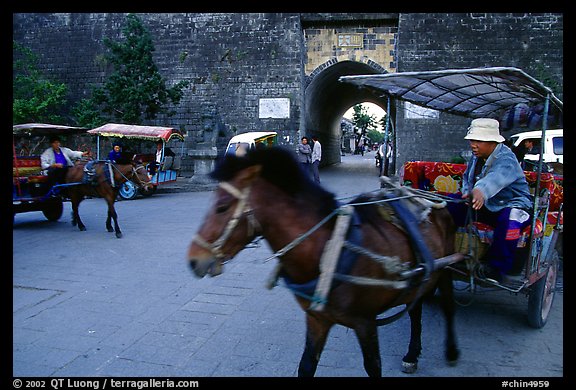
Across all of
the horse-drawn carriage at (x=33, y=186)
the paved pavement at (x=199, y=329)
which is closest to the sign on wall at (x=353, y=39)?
the horse-drawn carriage at (x=33, y=186)

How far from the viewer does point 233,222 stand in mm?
2057

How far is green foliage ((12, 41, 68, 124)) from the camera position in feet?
56.7

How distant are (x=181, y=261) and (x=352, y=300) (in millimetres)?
4089

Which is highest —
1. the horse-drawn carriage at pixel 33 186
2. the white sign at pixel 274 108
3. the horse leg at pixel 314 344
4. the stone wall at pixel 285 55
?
the stone wall at pixel 285 55

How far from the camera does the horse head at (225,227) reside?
2020mm

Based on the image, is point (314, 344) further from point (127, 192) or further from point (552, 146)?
point (127, 192)

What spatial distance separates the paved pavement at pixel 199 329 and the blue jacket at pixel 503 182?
1085 mm

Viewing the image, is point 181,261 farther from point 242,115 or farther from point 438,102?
point 242,115

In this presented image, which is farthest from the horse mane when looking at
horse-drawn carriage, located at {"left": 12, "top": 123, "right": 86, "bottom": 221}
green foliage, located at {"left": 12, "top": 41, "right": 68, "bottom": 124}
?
green foliage, located at {"left": 12, "top": 41, "right": 68, "bottom": 124}

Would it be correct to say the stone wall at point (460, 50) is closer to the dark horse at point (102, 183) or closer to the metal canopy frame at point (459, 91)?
the metal canopy frame at point (459, 91)

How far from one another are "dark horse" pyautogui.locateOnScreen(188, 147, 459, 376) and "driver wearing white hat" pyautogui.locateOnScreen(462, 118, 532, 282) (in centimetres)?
115

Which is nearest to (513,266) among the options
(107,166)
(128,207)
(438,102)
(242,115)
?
(438,102)

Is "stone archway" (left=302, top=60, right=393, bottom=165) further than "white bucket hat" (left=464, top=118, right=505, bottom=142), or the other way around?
"stone archway" (left=302, top=60, right=393, bottom=165)

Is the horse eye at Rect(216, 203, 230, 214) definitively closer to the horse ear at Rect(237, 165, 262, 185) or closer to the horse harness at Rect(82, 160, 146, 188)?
the horse ear at Rect(237, 165, 262, 185)
